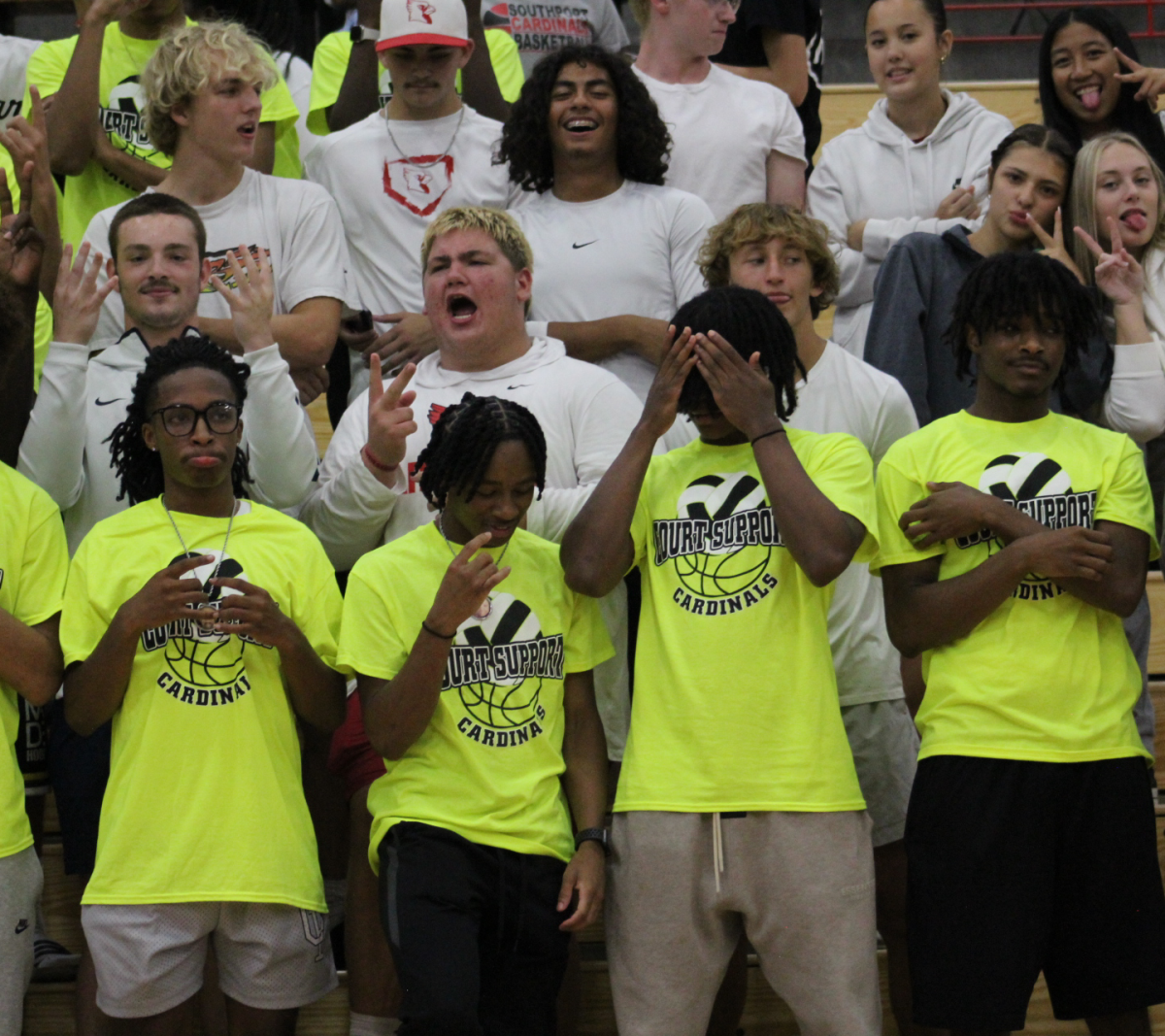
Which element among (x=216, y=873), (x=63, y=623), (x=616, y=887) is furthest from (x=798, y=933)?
(x=63, y=623)

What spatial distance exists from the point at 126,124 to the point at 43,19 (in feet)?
12.1

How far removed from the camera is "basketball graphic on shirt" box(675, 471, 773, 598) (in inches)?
119

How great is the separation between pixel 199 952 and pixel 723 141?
2914 mm

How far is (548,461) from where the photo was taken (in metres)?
3.64

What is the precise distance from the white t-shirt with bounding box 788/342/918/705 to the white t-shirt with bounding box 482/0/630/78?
103 inches

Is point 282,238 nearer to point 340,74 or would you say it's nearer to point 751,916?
point 340,74

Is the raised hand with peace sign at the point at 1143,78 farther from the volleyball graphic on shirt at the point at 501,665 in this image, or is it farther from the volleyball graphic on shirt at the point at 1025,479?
the volleyball graphic on shirt at the point at 501,665

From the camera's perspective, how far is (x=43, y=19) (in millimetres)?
7910

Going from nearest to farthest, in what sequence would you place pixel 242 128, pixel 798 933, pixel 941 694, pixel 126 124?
pixel 798 933 → pixel 941 694 → pixel 242 128 → pixel 126 124

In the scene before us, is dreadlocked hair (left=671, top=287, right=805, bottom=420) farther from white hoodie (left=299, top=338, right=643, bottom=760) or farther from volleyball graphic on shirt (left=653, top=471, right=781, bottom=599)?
white hoodie (left=299, top=338, right=643, bottom=760)

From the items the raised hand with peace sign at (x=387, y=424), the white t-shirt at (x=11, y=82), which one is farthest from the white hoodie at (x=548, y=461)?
the white t-shirt at (x=11, y=82)

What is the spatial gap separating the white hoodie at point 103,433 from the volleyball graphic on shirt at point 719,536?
956 millimetres

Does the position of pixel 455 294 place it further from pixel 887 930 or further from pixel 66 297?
pixel 887 930

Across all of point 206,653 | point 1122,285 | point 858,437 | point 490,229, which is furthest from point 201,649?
point 1122,285
